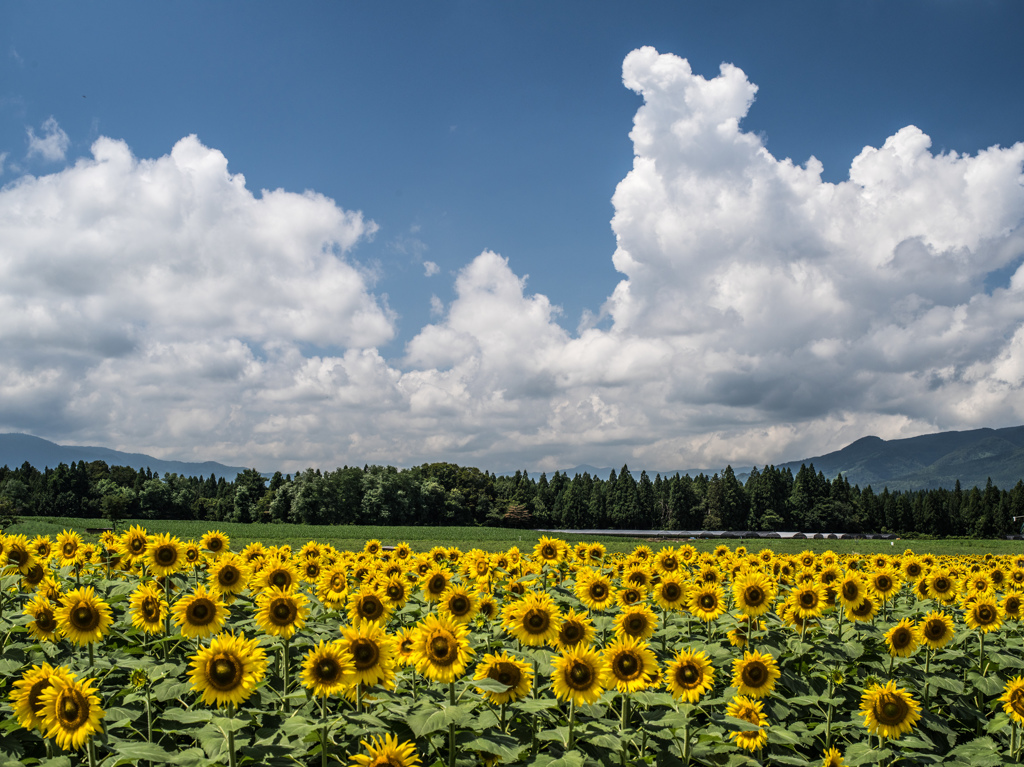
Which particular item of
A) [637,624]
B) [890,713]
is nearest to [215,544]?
[637,624]

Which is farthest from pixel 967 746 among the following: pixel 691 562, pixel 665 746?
pixel 691 562

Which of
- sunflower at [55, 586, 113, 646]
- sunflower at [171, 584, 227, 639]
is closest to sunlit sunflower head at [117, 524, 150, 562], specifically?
sunflower at [55, 586, 113, 646]

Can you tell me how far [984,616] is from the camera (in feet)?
23.6

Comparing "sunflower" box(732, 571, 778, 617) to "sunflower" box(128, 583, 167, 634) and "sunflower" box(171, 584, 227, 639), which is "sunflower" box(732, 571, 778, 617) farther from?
"sunflower" box(128, 583, 167, 634)

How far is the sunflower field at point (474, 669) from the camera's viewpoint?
395 cm

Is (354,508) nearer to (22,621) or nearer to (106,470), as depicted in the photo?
(106,470)

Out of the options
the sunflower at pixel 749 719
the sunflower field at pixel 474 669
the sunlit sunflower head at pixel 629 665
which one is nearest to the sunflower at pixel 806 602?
the sunflower field at pixel 474 669

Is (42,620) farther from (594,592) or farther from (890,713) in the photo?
(890,713)

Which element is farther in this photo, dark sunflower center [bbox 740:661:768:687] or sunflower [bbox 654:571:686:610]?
sunflower [bbox 654:571:686:610]

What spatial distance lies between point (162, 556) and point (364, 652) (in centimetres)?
380

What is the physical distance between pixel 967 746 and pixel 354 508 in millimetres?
117964

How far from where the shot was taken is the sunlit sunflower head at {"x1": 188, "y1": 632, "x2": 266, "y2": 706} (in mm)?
3963

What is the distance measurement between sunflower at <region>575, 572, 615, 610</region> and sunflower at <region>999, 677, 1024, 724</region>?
3.79 metres

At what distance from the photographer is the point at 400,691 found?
5.02 m
